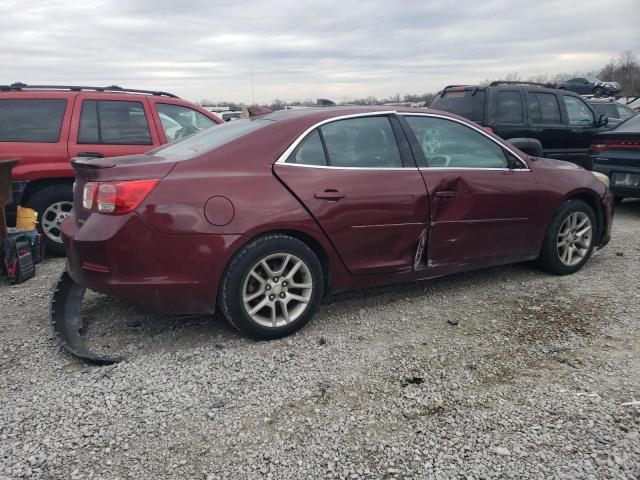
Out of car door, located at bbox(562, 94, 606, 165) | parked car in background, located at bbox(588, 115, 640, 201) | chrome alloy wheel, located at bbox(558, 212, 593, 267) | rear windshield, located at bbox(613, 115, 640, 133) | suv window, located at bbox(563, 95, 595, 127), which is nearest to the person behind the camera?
chrome alloy wheel, located at bbox(558, 212, 593, 267)

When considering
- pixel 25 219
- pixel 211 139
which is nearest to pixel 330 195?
pixel 211 139

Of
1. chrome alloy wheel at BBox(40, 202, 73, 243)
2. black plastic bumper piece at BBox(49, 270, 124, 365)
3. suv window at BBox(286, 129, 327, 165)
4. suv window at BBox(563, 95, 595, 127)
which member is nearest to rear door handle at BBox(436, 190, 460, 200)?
suv window at BBox(286, 129, 327, 165)

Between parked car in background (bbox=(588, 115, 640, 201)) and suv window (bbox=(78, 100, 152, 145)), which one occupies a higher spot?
suv window (bbox=(78, 100, 152, 145))

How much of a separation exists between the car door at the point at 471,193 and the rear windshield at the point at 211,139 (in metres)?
1.18

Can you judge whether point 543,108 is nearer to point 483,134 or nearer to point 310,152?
point 483,134

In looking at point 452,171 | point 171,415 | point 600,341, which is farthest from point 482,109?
point 171,415

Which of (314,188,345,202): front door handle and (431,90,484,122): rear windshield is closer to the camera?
(314,188,345,202): front door handle

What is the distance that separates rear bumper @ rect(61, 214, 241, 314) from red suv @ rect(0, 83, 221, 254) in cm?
245

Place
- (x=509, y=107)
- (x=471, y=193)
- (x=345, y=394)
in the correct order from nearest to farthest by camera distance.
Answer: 1. (x=345, y=394)
2. (x=471, y=193)
3. (x=509, y=107)

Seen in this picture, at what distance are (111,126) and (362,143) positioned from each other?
3474mm

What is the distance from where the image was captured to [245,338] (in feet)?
11.5

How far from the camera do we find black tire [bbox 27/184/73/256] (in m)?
5.50

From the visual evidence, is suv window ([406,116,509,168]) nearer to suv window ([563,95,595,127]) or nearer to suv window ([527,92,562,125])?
suv window ([527,92,562,125])

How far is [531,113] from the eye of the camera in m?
8.64
